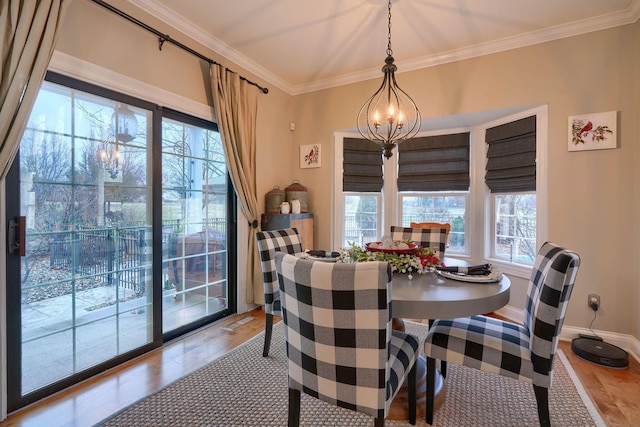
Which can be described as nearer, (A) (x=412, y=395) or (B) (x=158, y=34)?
(A) (x=412, y=395)

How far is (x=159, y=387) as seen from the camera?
198 centimetres

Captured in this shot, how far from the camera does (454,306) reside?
1.34 m

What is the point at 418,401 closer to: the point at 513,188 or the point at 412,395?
the point at 412,395

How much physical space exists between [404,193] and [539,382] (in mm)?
2754

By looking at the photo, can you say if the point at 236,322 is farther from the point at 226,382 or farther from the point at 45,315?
the point at 45,315

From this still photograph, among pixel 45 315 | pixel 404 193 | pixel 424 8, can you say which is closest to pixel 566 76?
pixel 424 8

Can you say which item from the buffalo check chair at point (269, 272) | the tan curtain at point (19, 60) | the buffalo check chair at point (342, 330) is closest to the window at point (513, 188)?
the buffalo check chair at point (269, 272)

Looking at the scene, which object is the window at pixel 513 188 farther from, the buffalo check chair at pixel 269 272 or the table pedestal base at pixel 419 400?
the buffalo check chair at pixel 269 272

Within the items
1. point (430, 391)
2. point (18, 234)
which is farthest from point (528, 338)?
point (18, 234)

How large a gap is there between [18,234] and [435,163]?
151 inches

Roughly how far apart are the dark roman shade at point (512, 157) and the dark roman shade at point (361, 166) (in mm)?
1276

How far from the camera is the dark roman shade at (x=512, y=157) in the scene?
2.97 metres

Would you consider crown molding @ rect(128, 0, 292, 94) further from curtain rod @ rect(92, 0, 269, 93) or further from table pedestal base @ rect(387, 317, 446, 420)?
table pedestal base @ rect(387, 317, 446, 420)

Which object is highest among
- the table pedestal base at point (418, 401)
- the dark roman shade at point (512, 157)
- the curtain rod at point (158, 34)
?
the curtain rod at point (158, 34)
